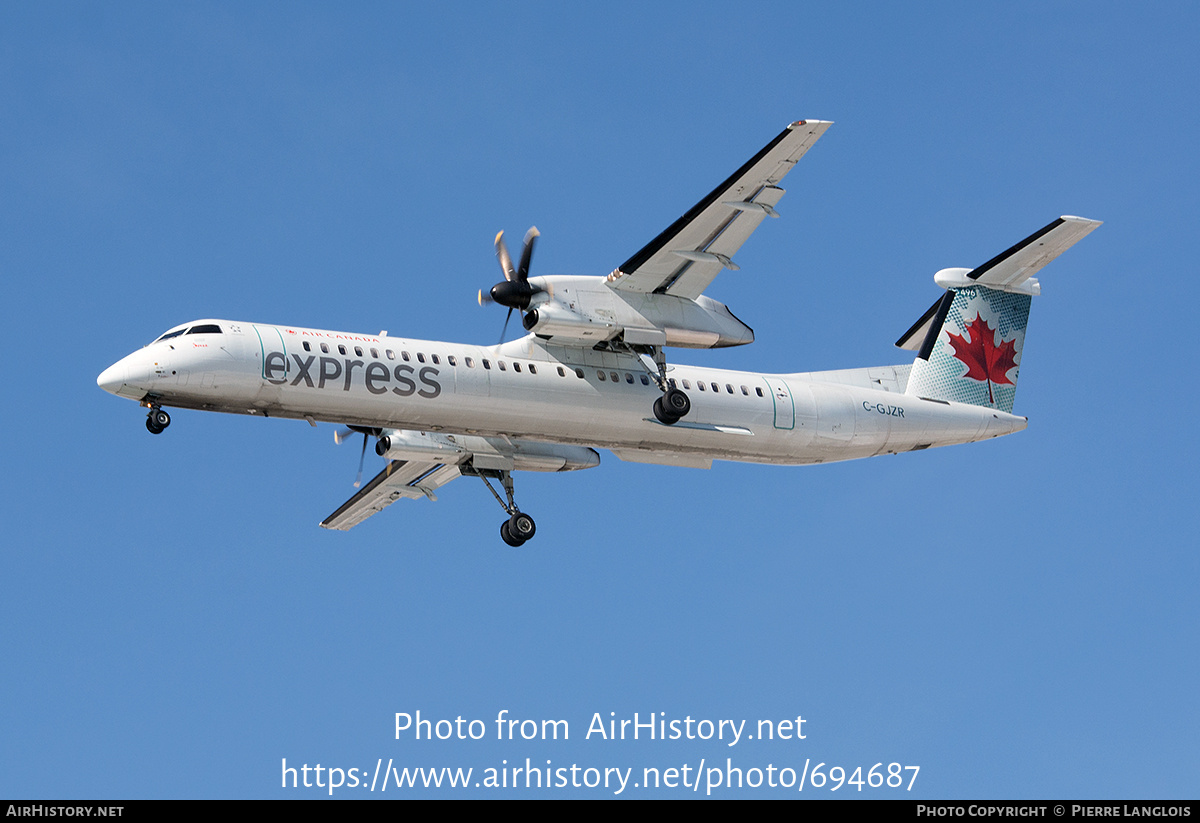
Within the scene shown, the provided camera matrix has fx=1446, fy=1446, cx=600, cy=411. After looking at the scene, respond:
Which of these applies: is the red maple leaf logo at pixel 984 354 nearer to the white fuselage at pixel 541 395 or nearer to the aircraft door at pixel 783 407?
the white fuselage at pixel 541 395

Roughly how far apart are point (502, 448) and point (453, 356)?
3.61m

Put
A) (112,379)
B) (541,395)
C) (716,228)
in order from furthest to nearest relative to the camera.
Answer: (541,395) < (716,228) < (112,379)

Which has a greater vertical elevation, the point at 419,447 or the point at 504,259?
the point at 504,259

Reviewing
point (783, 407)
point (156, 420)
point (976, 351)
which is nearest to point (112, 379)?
point (156, 420)

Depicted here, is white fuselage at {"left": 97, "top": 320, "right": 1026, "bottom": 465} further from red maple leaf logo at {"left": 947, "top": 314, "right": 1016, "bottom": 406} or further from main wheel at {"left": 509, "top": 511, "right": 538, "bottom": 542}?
main wheel at {"left": 509, "top": 511, "right": 538, "bottom": 542}

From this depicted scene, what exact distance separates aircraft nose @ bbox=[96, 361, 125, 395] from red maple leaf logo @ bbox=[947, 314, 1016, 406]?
14.1m

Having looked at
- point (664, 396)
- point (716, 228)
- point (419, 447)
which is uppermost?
point (716, 228)

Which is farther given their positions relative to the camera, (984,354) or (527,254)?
(984,354)

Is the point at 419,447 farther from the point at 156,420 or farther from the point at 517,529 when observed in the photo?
the point at 156,420

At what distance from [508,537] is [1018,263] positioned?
1000 centimetres

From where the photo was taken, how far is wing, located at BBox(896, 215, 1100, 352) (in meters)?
23.4

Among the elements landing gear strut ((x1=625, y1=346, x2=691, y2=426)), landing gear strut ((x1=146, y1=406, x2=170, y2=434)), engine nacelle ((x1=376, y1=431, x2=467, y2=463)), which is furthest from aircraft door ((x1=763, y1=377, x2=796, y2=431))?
landing gear strut ((x1=146, y1=406, x2=170, y2=434))

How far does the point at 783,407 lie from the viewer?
23.5m
